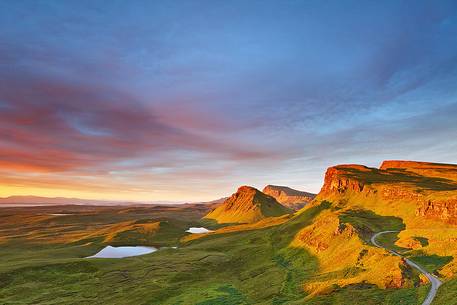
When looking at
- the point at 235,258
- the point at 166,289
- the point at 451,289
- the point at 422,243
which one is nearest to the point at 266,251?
the point at 235,258

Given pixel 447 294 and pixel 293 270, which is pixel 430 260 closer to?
pixel 447 294

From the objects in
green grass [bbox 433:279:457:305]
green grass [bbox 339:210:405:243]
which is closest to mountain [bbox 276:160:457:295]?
green grass [bbox 339:210:405:243]

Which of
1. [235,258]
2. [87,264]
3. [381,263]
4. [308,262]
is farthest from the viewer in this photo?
[235,258]

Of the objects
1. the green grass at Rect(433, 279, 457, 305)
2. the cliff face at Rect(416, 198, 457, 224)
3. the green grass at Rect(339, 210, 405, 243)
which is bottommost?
the green grass at Rect(433, 279, 457, 305)

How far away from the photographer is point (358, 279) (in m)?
88.9

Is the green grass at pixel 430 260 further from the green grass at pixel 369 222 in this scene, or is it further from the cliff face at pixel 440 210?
the cliff face at pixel 440 210

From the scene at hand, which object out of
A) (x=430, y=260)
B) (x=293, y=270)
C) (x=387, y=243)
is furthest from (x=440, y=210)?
(x=293, y=270)

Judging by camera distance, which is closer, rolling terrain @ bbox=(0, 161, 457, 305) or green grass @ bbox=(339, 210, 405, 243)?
rolling terrain @ bbox=(0, 161, 457, 305)

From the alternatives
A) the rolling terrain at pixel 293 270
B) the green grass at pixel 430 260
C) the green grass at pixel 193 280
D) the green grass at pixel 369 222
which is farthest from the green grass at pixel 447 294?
the green grass at pixel 369 222

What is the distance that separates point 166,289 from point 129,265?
50895mm

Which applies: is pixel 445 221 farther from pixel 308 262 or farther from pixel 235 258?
pixel 235 258

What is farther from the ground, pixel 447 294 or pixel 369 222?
pixel 369 222

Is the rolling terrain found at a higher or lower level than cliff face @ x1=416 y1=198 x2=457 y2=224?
lower

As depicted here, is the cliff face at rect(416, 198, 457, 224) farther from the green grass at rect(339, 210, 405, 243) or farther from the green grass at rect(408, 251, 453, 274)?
the green grass at rect(408, 251, 453, 274)
